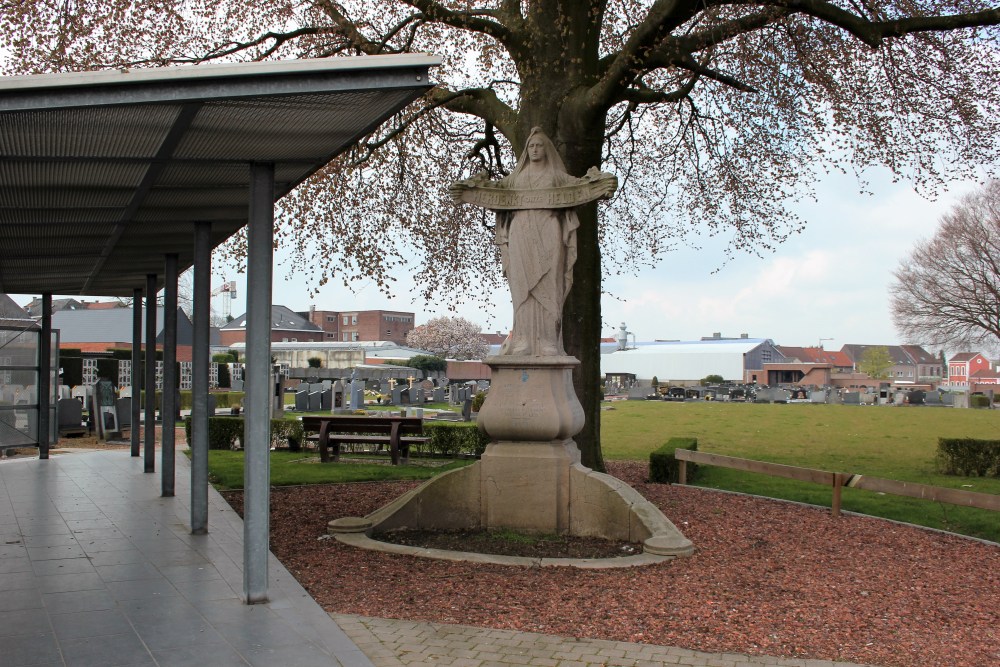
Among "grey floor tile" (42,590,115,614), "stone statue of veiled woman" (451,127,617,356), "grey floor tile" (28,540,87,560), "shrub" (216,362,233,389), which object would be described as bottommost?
"grey floor tile" (42,590,115,614)

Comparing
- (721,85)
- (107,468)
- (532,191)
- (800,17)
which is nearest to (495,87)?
(721,85)

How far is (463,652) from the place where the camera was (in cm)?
485

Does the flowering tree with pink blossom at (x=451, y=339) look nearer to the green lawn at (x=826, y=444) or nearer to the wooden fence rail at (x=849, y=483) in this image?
the green lawn at (x=826, y=444)

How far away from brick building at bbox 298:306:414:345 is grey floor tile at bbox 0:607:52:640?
93005 mm

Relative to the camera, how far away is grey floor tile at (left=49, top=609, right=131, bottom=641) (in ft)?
16.5

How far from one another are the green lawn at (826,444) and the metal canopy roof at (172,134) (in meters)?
8.02

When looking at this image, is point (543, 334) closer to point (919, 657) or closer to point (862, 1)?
point (919, 657)

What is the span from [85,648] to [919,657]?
455cm

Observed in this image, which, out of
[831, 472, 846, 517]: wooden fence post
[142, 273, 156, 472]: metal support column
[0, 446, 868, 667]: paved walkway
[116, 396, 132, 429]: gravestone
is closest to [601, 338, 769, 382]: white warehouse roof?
[116, 396, 132, 429]: gravestone

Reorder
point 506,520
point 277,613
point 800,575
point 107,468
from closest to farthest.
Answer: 1. point 277,613
2. point 800,575
3. point 506,520
4. point 107,468

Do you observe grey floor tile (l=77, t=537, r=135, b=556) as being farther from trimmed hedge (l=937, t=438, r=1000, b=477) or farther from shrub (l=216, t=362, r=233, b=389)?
shrub (l=216, t=362, r=233, b=389)

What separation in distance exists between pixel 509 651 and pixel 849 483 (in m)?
6.25

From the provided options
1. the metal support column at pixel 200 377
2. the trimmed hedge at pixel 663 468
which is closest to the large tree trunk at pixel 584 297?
the trimmed hedge at pixel 663 468

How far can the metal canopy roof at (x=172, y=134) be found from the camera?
4324mm
